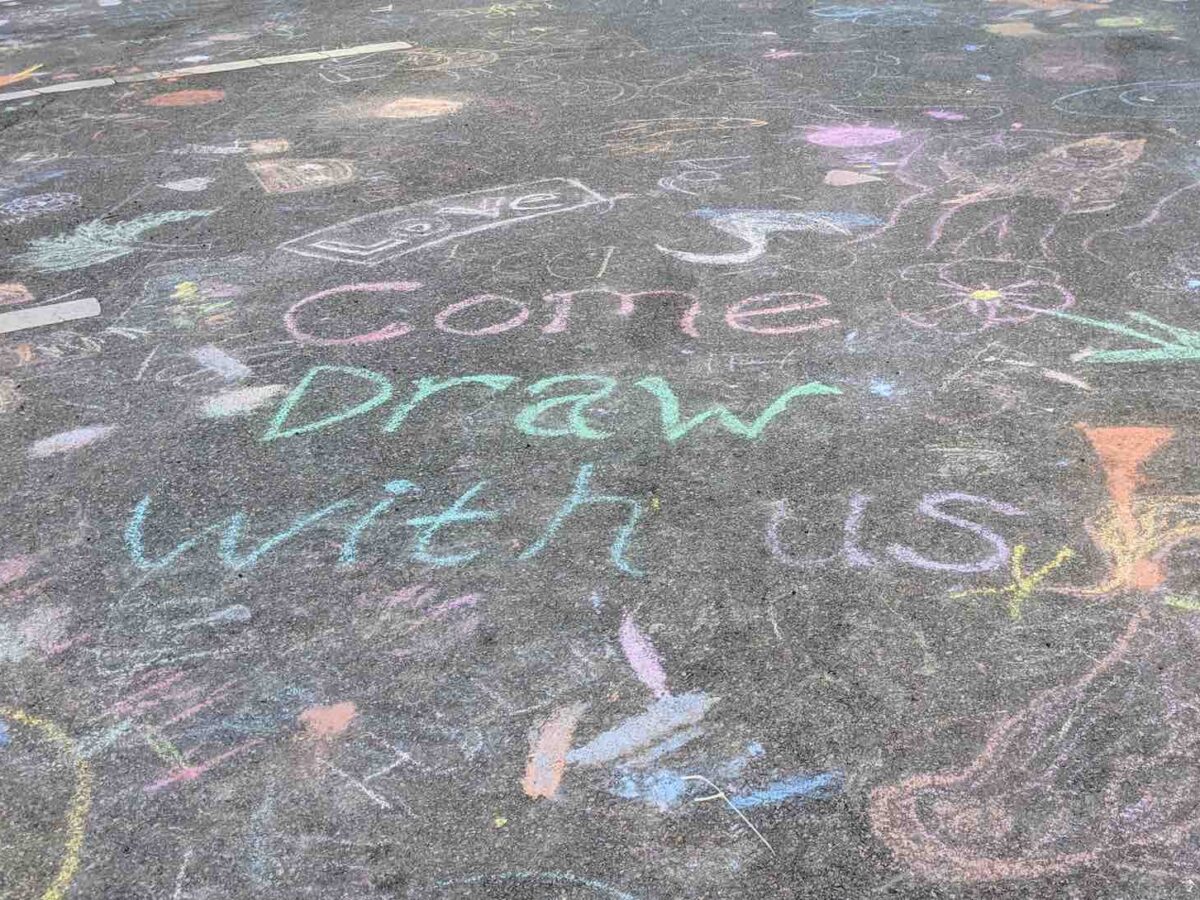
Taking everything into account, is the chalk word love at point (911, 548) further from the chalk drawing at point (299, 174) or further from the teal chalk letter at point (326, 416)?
the chalk drawing at point (299, 174)

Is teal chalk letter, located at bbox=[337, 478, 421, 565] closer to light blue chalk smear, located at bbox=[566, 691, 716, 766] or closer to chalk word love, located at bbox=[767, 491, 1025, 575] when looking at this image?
light blue chalk smear, located at bbox=[566, 691, 716, 766]

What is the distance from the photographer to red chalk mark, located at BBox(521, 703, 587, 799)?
8.37ft

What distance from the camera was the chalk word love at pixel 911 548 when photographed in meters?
3.17

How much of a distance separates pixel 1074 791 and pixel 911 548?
0.94 m

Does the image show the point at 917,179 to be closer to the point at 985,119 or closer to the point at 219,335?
the point at 985,119

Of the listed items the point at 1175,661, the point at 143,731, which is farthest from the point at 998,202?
the point at 143,731

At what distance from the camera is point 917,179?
6133mm

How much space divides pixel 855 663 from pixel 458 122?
5951 mm

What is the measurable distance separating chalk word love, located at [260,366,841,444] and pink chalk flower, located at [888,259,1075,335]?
850 mm

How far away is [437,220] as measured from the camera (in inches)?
232

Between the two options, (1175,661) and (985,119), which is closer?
(1175,661)

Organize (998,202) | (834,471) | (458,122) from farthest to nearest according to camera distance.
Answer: (458,122) → (998,202) → (834,471)

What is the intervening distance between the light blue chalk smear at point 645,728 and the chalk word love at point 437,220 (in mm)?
3377

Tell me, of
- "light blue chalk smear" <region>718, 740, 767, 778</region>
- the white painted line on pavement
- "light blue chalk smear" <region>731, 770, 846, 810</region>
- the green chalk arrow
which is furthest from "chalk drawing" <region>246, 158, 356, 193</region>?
"light blue chalk smear" <region>731, 770, 846, 810</region>
